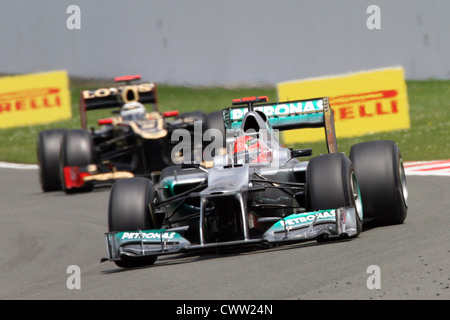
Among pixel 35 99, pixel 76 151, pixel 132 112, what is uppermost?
pixel 132 112

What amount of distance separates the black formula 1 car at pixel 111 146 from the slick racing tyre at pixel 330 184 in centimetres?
726

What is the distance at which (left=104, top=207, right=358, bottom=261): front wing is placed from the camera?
7.84 m

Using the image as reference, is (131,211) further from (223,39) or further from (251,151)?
(223,39)

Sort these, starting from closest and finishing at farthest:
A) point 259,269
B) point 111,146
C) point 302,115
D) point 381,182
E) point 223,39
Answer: point 259,269
point 381,182
point 302,115
point 111,146
point 223,39

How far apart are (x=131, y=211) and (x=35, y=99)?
52.1 feet

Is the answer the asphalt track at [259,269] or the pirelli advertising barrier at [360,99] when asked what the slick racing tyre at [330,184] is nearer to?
the asphalt track at [259,269]

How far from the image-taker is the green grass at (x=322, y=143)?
17.5 meters

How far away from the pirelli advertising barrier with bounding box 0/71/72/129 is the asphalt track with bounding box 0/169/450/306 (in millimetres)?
12451

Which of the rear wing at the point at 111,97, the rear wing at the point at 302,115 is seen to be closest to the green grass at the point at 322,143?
the rear wing at the point at 111,97

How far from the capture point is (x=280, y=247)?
8430mm

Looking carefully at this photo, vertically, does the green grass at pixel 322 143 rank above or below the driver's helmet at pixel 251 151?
below

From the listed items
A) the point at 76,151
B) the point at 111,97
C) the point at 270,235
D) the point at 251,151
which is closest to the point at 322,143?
the point at 111,97

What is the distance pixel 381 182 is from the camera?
355 inches
